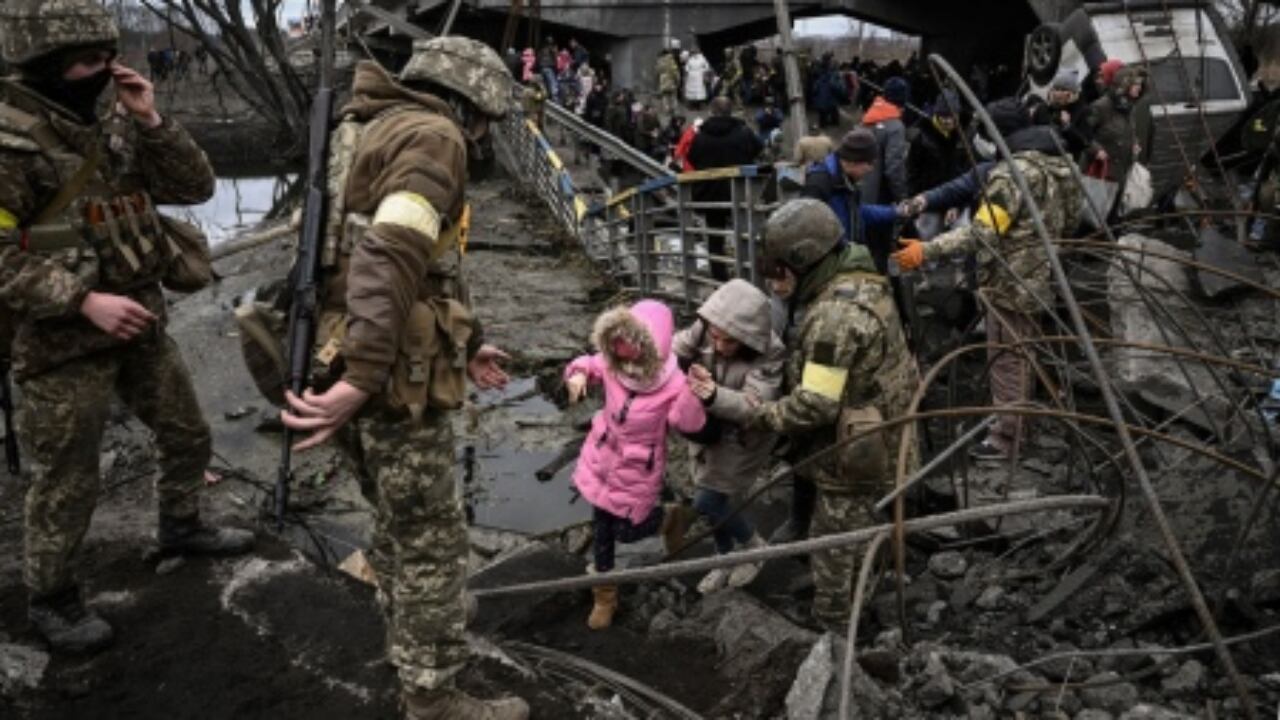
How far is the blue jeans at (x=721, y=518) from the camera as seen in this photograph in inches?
160

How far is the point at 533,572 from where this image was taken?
4324 millimetres

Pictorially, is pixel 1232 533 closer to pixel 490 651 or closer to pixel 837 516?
pixel 837 516

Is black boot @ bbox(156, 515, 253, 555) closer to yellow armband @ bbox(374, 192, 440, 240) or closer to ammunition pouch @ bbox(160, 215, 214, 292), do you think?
ammunition pouch @ bbox(160, 215, 214, 292)

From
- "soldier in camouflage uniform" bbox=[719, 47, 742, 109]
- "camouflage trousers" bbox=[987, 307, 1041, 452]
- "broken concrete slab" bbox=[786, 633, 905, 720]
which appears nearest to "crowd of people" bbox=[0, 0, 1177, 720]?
"broken concrete slab" bbox=[786, 633, 905, 720]

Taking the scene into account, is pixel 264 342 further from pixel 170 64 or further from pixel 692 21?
pixel 170 64

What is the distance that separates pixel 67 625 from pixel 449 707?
4.69ft

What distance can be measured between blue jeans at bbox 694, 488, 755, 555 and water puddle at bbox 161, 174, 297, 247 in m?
13.3

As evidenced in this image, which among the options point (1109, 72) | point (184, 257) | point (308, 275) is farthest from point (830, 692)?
point (1109, 72)

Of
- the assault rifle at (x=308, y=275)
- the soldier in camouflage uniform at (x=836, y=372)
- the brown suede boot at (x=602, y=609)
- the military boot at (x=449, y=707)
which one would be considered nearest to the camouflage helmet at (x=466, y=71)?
the assault rifle at (x=308, y=275)

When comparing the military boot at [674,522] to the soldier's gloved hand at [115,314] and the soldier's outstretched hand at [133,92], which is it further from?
the soldier's outstretched hand at [133,92]

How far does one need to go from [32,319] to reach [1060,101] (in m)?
6.04

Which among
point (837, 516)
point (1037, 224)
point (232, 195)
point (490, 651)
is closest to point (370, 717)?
point (490, 651)

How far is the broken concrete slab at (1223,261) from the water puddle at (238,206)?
13.6m

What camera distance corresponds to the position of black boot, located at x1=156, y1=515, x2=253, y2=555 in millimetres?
3576
